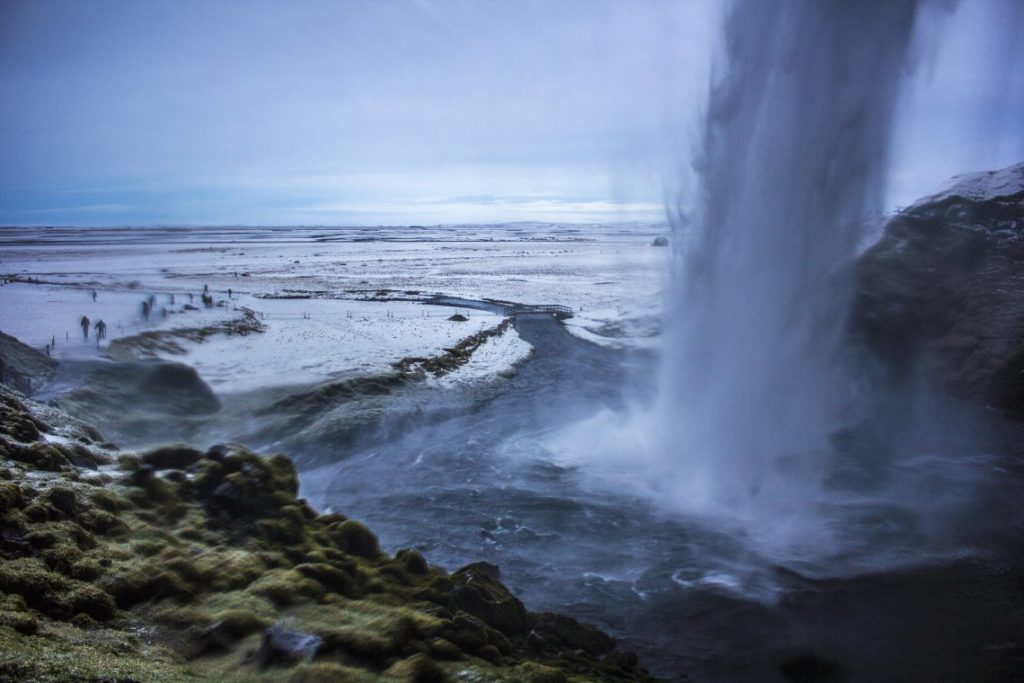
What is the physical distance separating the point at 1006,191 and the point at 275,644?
38.8 meters

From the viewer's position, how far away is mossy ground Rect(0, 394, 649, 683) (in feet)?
25.5

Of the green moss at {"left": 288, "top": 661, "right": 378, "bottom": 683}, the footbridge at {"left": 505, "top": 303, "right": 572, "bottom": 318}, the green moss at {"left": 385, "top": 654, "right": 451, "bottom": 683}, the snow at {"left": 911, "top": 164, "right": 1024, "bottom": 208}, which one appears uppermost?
the snow at {"left": 911, "top": 164, "right": 1024, "bottom": 208}

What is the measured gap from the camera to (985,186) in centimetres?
3466

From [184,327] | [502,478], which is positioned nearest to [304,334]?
[184,327]

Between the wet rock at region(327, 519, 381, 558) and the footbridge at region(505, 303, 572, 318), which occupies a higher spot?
the footbridge at region(505, 303, 572, 318)

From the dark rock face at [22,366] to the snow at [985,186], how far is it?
39.0m

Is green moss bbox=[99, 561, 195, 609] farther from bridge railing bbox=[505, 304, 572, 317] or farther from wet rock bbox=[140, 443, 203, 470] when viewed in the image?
bridge railing bbox=[505, 304, 572, 317]

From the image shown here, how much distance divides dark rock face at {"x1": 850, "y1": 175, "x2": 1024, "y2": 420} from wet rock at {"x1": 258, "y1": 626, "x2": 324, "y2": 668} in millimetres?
24996

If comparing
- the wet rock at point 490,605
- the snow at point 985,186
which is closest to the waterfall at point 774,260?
the wet rock at point 490,605

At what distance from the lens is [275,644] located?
8078 mm

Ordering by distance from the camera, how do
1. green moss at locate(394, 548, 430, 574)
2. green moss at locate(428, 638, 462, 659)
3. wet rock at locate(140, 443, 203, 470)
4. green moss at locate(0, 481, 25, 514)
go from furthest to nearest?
1. wet rock at locate(140, 443, 203, 470)
2. green moss at locate(394, 548, 430, 574)
3. green moss at locate(0, 481, 25, 514)
4. green moss at locate(428, 638, 462, 659)

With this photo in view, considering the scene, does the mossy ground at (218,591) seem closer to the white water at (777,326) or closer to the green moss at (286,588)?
the green moss at (286,588)

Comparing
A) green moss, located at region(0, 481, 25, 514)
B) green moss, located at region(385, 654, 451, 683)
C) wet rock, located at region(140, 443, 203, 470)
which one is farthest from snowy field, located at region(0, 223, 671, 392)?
green moss, located at region(385, 654, 451, 683)

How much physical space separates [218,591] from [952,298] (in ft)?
99.6
